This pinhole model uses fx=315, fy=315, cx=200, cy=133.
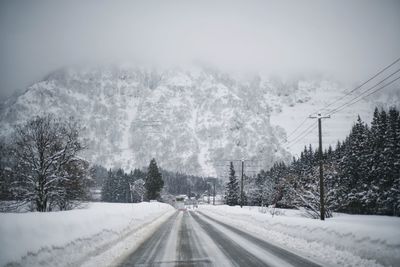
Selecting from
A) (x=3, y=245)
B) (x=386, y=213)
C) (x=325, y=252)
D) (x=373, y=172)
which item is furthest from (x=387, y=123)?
(x=3, y=245)

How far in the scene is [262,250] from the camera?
12.9 m

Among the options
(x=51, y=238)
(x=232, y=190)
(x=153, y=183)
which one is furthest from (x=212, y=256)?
(x=153, y=183)

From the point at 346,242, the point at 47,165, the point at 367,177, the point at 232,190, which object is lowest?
the point at 232,190

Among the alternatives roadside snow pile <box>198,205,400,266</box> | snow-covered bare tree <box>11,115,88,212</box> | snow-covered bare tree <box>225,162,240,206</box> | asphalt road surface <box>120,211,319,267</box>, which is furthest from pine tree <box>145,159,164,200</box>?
asphalt road surface <box>120,211,319,267</box>

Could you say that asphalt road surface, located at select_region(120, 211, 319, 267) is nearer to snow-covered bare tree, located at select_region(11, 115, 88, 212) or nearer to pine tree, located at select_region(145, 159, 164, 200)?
snow-covered bare tree, located at select_region(11, 115, 88, 212)

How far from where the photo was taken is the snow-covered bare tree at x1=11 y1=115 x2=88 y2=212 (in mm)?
24578

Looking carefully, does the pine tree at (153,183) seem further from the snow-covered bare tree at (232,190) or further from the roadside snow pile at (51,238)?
the roadside snow pile at (51,238)

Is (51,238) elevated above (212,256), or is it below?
above

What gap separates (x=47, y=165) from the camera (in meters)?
25.0

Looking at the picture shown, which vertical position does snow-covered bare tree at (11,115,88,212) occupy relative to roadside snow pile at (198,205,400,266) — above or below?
above

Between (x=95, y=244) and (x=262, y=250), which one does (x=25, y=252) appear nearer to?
(x=95, y=244)

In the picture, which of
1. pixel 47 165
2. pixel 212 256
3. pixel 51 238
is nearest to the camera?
pixel 51 238

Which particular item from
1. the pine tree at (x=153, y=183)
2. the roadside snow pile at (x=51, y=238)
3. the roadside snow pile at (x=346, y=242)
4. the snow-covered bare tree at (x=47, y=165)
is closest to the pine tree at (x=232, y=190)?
the pine tree at (x=153, y=183)

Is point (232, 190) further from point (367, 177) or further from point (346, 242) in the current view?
point (346, 242)
